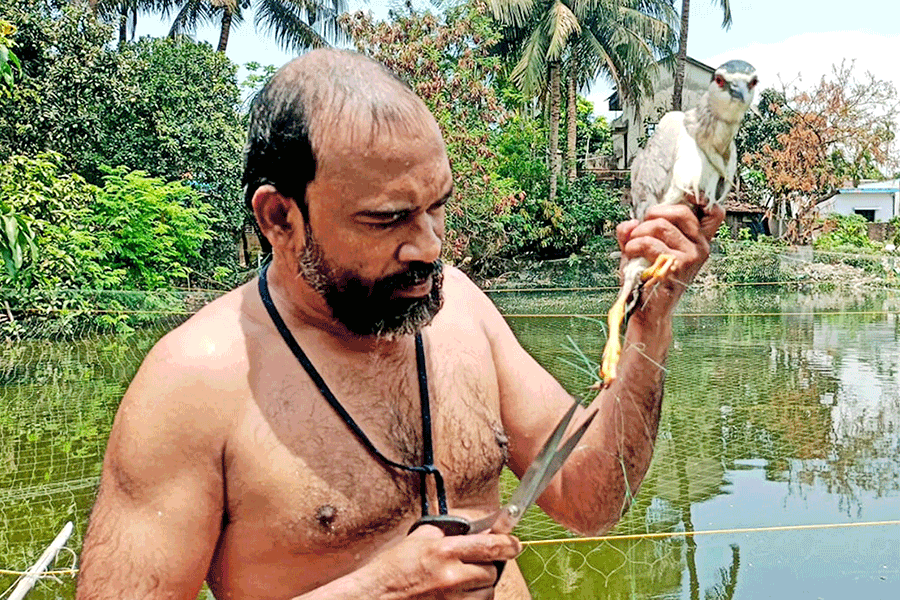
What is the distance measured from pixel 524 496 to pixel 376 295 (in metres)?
0.45

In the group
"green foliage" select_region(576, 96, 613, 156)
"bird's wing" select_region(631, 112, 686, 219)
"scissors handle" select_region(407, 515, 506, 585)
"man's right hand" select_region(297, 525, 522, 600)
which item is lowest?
"man's right hand" select_region(297, 525, 522, 600)

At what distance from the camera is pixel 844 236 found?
101 ft

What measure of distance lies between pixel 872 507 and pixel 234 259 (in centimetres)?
1758

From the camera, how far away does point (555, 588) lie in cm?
538

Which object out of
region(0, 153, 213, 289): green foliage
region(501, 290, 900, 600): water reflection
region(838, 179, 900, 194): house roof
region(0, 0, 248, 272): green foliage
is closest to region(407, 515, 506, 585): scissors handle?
region(501, 290, 900, 600): water reflection

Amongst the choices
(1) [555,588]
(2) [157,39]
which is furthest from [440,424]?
(2) [157,39]

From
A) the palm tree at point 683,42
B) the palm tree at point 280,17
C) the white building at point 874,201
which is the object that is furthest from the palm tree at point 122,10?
the white building at point 874,201

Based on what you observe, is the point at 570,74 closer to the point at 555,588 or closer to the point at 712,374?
the point at 712,374

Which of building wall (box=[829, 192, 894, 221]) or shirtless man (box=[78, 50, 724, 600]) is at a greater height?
building wall (box=[829, 192, 894, 221])

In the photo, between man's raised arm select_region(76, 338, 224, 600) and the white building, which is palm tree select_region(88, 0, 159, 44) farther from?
the white building

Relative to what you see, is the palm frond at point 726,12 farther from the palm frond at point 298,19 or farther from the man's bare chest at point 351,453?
the man's bare chest at point 351,453

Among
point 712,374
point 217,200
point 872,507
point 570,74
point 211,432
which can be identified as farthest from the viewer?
point 570,74

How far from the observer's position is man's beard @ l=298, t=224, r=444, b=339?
171 centimetres

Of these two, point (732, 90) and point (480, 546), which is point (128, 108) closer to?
point (732, 90)
